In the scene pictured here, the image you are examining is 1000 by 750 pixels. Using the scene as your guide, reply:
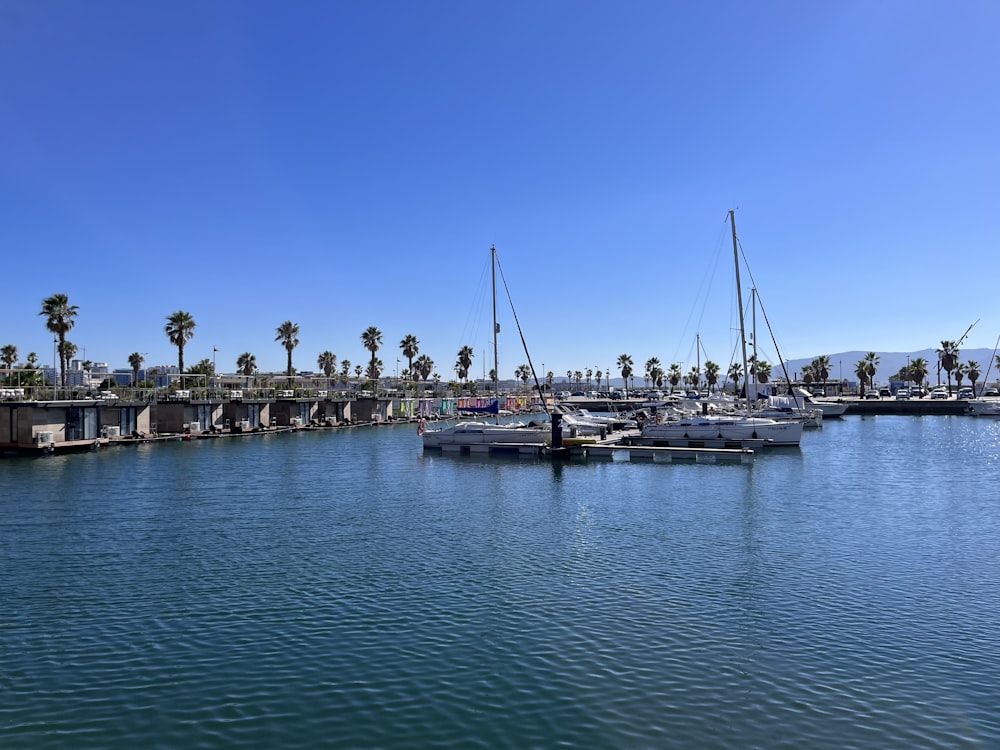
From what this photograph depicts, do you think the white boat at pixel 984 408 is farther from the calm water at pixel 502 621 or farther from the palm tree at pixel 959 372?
the calm water at pixel 502 621

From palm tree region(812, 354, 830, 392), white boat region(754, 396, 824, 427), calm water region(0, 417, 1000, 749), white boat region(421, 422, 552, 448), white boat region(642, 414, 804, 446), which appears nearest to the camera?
calm water region(0, 417, 1000, 749)

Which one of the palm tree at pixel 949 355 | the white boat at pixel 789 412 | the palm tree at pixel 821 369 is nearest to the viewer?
the white boat at pixel 789 412

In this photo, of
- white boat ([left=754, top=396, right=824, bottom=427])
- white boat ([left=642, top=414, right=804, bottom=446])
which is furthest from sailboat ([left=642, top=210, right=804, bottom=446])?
white boat ([left=754, top=396, right=824, bottom=427])

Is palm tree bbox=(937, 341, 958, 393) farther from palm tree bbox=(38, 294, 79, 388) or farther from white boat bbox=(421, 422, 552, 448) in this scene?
palm tree bbox=(38, 294, 79, 388)

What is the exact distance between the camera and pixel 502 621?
16594 mm

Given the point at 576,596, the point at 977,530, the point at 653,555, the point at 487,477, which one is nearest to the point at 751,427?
the point at 487,477

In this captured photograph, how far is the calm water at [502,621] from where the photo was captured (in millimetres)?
11773

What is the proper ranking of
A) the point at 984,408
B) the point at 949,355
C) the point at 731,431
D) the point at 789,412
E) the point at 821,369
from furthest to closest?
1. the point at 821,369
2. the point at 949,355
3. the point at 984,408
4. the point at 789,412
5. the point at 731,431

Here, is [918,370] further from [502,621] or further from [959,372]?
[502,621]

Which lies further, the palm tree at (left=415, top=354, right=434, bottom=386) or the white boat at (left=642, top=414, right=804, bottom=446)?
the palm tree at (left=415, top=354, right=434, bottom=386)

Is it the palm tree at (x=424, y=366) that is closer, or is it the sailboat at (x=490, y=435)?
the sailboat at (x=490, y=435)

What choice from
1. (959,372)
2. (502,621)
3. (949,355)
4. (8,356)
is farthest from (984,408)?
(8,356)

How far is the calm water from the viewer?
11.8 meters

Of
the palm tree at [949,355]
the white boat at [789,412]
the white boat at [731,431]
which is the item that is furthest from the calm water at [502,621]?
the palm tree at [949,355]
